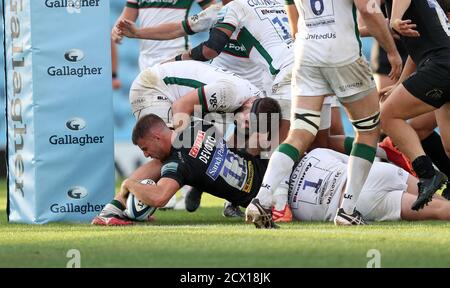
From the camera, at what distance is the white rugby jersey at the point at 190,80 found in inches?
369

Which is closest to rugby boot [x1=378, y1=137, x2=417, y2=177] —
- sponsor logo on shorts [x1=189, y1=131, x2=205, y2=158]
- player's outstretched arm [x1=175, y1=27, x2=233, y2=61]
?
player's outstretched arm [x1=175, y1=27, x2=233, y2=61]

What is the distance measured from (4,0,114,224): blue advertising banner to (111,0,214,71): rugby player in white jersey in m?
2.83

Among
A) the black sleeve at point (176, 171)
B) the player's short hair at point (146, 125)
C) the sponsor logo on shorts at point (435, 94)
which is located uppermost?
the sponsor logo on shorts at point (435, 94)

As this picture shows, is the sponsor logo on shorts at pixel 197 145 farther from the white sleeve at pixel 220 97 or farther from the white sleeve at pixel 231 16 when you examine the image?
the white sleeve at pixel 231 16

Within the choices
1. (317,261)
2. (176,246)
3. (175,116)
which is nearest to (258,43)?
(175,116)

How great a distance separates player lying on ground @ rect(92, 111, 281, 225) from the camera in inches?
334

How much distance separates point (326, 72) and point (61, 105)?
232 cm

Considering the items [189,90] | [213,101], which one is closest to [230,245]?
[213,101]

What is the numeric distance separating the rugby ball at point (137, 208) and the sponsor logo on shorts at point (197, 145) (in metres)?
0.37

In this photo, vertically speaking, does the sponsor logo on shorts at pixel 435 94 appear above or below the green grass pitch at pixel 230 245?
above

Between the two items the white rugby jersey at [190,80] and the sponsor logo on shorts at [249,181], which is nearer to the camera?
the sponsor logo on shorts at [249,181]

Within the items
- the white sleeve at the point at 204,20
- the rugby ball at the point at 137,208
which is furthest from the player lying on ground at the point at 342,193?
the white sleeve at the point at 204,20
